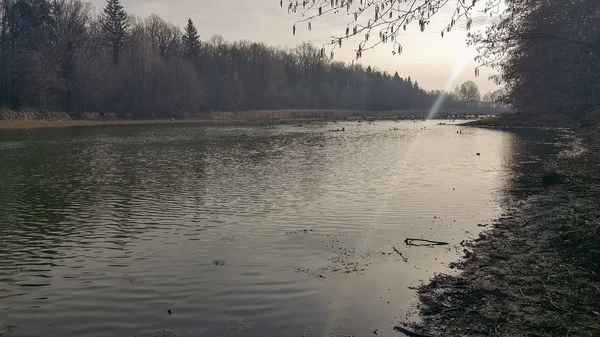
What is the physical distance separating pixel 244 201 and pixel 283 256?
678 centimetres

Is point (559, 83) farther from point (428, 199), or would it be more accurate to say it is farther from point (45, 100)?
point (45, 100)

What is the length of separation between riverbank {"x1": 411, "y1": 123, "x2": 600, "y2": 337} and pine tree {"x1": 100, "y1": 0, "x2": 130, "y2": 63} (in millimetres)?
95522

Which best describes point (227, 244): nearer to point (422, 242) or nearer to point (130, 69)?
point (422, 242)

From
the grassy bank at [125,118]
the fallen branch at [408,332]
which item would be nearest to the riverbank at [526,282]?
the fallen branch at [408,332]

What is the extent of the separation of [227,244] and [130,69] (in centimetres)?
8897

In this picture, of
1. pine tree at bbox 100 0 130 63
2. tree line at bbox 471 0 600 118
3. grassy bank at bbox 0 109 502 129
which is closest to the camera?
tree line at bbox 471 0 600 118

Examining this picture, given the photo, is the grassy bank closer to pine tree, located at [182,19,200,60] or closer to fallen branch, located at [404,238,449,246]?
pine tree, located at [182,19,200,60]

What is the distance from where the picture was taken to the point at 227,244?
39.9 feet

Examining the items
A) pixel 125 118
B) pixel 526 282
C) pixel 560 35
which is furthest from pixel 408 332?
pixel 125 118

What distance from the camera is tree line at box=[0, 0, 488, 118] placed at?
234 ft

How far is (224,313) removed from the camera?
7.97m

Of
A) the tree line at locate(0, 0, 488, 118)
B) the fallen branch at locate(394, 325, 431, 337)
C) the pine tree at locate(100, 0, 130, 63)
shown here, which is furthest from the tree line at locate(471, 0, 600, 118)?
the pine tree at locate(100, 0, 130, 63)

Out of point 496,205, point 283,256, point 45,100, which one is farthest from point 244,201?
point 45,100

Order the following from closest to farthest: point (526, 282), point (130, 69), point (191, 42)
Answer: point (526, 282), point (130, 69), point (191, 42)
